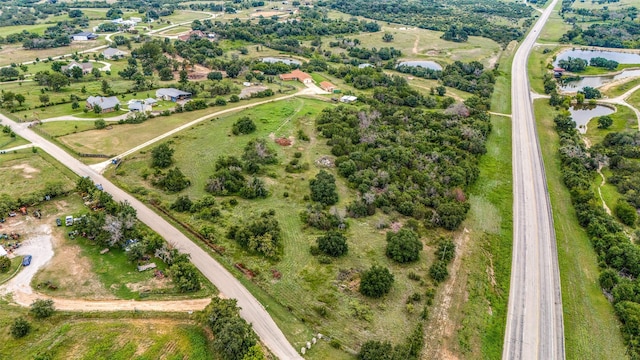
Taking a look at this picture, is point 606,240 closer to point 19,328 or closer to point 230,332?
point 230,332

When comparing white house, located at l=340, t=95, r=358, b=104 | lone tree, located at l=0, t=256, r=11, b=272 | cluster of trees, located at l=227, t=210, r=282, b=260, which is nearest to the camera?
lone tree, located at l=0, t=256, r=11, b=272

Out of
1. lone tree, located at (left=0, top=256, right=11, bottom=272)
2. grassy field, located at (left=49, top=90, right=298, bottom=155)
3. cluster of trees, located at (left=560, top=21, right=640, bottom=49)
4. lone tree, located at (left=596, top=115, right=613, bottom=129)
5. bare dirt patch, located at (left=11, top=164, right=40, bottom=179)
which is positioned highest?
cluster of trees, located at (left=560, top=21, right=640, bottom=49)

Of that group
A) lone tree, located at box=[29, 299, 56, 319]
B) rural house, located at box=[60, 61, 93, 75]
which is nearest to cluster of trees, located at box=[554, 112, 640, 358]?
lone tree, located at box=[29, 299, 56, 319]

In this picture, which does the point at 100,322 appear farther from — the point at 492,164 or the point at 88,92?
the point at 88,92

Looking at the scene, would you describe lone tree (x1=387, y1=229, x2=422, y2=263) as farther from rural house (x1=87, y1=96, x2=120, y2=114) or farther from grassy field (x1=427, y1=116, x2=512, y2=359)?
rural house (x1=87, y1=96, x2=120, y2=114)

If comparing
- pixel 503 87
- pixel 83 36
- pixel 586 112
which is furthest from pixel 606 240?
pixel 83 36

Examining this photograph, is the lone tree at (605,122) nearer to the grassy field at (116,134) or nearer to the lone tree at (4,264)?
the grassy field at (116,134)

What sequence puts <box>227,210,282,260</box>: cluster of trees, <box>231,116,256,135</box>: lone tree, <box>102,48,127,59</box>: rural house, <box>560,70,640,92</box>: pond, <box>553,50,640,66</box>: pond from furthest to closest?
<box>553,50,640,66</box>: pond
<box>102,48,127,59</box>: rural house
<box>560,70,640,92</box>: pond
<box>231,116,256,135</box>: lone tree
<box>227,210,282,260</box>: cluster of trees

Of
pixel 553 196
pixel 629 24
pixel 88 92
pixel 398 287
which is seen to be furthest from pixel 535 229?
pixel 629 24
